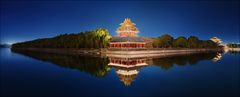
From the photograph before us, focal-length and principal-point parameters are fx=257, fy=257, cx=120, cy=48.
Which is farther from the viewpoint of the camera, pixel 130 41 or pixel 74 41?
pixel 74 41

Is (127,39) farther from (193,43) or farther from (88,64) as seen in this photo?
(193,43)

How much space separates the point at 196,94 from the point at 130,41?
33254 mm

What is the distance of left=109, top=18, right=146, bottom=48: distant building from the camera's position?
45544mm

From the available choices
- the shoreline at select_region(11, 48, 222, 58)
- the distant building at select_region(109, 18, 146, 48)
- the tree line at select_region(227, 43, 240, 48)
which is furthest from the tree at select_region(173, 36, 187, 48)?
the tree line at select_region(227, 43, 240, 48)

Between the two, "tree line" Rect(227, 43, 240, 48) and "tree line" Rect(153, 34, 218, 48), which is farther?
"tree line" Rect(227, 43, 240, 48)

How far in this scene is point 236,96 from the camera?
39.3 feet

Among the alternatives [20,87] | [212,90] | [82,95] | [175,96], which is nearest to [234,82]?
[212,90]

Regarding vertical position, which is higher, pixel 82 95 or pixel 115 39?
pixel 115 39

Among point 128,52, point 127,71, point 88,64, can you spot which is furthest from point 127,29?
point 127,71

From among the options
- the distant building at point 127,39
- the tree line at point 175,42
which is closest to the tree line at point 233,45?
the tree line at point 175,42

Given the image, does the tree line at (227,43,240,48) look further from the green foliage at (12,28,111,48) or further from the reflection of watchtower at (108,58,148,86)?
the reflection of watchtower at (108,58,148,86)

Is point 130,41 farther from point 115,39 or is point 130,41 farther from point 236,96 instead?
point 236,96

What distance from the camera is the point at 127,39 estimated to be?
45906 mm

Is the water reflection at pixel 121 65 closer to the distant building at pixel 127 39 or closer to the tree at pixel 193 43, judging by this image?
the distant building at pixel 127 39
